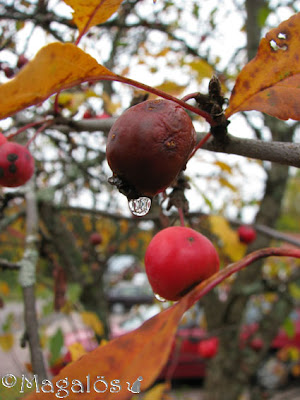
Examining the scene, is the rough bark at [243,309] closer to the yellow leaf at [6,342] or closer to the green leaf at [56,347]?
the green leaf at [56,347]

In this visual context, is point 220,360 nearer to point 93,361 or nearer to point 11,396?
point 11,396

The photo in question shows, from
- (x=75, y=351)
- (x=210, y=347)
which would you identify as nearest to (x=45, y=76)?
(x=75, y=351)

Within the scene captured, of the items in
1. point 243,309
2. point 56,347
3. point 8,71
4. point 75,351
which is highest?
point 8,71

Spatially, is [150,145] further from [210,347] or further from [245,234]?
[210,347]

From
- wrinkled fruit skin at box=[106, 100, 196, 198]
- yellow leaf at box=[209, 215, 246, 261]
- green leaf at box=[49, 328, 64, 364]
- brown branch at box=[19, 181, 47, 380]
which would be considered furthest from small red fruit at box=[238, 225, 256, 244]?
wrinkled fruit skin at box=[106, 100, 196, 198]

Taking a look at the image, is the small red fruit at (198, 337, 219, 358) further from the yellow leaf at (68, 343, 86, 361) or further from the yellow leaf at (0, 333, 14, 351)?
the yellow leaf at (68, 343, 86, 361)

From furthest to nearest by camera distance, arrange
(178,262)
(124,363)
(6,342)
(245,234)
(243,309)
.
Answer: (6,342)
(243,309)
(245,234)
(178,262)
(124,363)

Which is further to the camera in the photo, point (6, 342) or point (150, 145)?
point (6, 342)

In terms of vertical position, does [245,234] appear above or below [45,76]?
below
